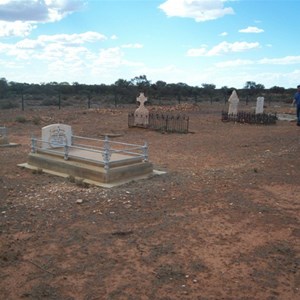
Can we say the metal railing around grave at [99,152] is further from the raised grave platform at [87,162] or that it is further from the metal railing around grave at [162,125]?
the metal railing around grave at [162,125]

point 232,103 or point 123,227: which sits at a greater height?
point 232,103

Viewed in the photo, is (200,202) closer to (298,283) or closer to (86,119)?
(298,283)

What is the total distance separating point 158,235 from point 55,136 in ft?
18.9

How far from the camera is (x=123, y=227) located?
607cm

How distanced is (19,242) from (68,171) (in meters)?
3.84

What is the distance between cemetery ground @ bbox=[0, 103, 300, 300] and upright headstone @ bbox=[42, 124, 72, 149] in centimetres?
96

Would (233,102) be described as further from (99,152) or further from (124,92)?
(124,92)

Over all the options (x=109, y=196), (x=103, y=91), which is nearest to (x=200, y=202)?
(x=109, y=196)

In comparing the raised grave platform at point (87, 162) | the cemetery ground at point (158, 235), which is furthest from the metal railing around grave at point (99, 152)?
the cemetery ground at point (158, 235)

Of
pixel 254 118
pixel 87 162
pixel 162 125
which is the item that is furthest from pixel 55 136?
pixel 254 118

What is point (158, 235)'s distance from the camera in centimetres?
576

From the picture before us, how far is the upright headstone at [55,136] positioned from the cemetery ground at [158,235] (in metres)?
0.96

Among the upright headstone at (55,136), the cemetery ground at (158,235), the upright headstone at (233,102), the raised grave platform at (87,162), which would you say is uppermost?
the upright headstone at (233,102)

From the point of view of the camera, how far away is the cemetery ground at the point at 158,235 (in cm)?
437
